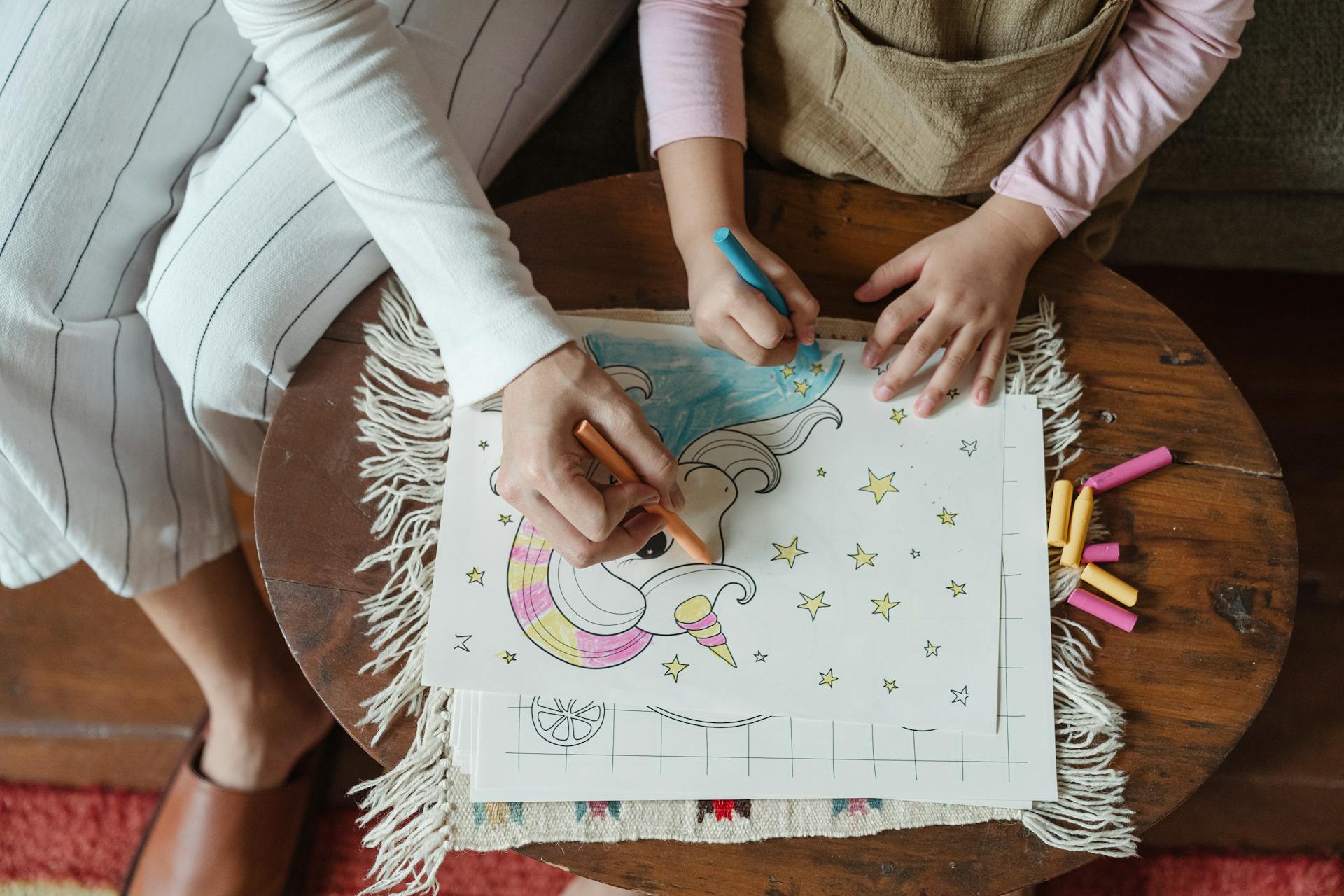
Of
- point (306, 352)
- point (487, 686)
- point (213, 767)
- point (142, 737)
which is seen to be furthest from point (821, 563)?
point (142, 737)

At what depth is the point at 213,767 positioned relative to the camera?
853mm

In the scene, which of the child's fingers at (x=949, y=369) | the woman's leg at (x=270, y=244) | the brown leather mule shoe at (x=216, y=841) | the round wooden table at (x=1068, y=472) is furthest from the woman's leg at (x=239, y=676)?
the child's fingers at (x=949, y=369)

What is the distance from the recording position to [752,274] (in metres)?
0.55

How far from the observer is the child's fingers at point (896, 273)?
0.62m

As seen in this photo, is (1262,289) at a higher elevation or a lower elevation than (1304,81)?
lower

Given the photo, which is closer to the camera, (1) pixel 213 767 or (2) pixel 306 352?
(2) pixel 306 352

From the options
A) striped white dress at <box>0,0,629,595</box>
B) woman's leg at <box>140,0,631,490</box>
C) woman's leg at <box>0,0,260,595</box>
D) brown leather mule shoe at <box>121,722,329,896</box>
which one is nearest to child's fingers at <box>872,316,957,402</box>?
striped white dress at <box>0,0,629,595</box>

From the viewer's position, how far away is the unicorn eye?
22.3 inches

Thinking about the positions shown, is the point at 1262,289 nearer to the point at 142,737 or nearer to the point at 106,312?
the point at 106,312

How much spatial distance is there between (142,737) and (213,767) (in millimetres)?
175

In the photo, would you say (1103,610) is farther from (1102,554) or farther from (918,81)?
(918,81)

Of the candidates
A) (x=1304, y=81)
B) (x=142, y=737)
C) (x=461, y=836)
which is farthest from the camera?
(x=142, y=737)

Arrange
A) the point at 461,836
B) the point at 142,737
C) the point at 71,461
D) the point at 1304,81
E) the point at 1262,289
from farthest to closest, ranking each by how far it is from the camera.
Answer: the point at 1262,289, the point at 142,737, the point at 1304,81, the point at 71,461, the point at 461,836

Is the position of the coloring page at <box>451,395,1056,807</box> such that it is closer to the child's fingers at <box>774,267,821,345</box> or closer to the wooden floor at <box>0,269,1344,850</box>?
the child's fingers at <box>774,267,821,345</box>
